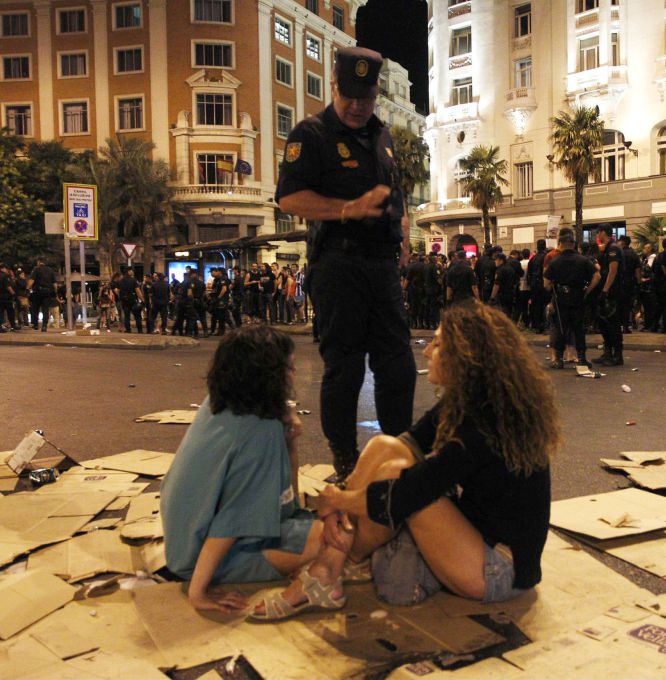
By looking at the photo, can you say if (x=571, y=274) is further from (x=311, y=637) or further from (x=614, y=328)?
(x=311, y=637)

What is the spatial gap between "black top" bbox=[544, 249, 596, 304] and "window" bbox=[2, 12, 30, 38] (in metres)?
45.3

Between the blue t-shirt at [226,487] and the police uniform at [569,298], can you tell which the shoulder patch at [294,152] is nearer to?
the blue t-shirt at [226,487]

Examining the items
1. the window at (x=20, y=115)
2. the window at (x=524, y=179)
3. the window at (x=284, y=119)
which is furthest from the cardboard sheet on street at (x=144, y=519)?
the window at (x=20, y=115)

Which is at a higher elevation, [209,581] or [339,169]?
[339,169]

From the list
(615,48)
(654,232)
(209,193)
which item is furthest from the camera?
(209,193)

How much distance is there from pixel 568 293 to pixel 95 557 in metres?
7.70

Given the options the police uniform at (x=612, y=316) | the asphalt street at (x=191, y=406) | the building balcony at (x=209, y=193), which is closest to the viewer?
the asphalt street at (x=191, y=406)

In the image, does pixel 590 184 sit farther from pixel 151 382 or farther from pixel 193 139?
pixel 151 382

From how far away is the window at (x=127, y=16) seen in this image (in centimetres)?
4342

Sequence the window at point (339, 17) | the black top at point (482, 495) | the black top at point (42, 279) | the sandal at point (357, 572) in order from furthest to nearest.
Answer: the window at point (339, 17) → the black top at point (42, 279) → the sandal at point (357, 572) → the black top at point (482, 495)

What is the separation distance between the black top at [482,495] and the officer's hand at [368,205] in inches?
47.2

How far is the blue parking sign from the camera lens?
53.6 ft

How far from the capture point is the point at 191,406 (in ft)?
21.6

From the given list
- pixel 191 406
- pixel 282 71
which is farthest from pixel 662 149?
pixel 191 406
